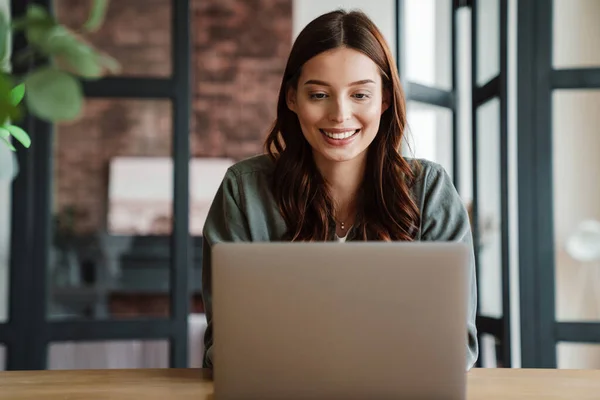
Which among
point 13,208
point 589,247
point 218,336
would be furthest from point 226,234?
point 589,247

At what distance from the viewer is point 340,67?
5.19 feet

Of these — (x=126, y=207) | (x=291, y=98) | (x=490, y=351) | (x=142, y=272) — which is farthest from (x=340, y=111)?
(x=126, y=207)

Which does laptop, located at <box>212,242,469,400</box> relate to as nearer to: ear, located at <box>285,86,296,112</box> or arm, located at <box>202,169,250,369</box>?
arm, located at <box>202,169,250,369</box>

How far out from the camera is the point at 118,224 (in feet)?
18.8

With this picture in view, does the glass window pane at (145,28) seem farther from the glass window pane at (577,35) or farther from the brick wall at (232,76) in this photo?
the brick wall at (232,76)

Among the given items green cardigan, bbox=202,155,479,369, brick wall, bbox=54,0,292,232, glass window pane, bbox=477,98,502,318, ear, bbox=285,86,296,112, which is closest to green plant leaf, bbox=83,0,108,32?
green cardigan, bbox=202,155,479,369

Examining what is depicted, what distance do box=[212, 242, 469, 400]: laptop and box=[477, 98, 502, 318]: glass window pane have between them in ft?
6.65

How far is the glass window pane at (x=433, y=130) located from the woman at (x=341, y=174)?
138cm

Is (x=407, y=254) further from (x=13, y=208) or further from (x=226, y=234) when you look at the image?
(x=13, y=208)

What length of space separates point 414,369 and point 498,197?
2.08m

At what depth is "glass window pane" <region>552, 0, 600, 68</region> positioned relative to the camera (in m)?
2.77

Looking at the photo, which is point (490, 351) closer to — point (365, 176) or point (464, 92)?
point (464, 92)

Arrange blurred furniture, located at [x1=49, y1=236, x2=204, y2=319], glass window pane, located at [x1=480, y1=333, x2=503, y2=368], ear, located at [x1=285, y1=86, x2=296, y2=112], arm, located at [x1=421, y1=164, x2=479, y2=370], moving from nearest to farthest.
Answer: arm, located at [x1=421, y1=164, x2=479, y2=370] → ear, located at [x1=285, y1=86, x2=296, y2=112] → glass window pane, located at [x1=480, y1=333, x2=503, y2=368] → blurred furniture, located at [x1=49, y1=236, x2=204, y2=319]

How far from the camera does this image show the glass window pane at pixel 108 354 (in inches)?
111
